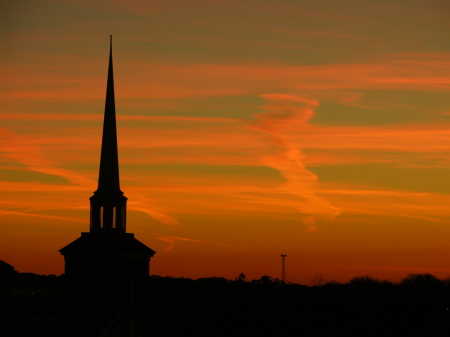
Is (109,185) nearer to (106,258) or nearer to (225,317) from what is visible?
(106,258)

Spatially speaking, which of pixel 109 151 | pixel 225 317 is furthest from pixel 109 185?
pixel 225 317

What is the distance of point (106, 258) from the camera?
65375 mm

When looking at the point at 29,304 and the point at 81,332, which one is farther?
the point at 29,304

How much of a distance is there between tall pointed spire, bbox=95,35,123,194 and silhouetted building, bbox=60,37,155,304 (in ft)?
0.74

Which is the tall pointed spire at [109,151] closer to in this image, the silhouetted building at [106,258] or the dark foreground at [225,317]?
the silhouetted building at [106,258]

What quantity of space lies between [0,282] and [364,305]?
49.1 metres

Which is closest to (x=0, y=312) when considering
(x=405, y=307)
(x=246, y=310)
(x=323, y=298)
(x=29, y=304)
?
(x=29, y=304)

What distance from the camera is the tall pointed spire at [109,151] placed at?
67625 mm

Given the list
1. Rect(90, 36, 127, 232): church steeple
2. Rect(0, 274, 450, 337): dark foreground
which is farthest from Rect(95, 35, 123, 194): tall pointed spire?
Rect(0, 274, 450, 337): dark foreground

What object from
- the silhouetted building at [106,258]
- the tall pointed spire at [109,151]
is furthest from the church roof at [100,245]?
the tall pointed spire at [109,151]

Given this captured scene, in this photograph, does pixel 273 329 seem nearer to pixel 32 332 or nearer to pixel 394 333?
pixel 394 333

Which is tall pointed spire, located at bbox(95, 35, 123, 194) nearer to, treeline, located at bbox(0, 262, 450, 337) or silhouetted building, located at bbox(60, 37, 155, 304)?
silhouetted building, located at bbox(60, 37, 155, 304)

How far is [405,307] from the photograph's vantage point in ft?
230

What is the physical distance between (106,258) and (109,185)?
15.5 feet
